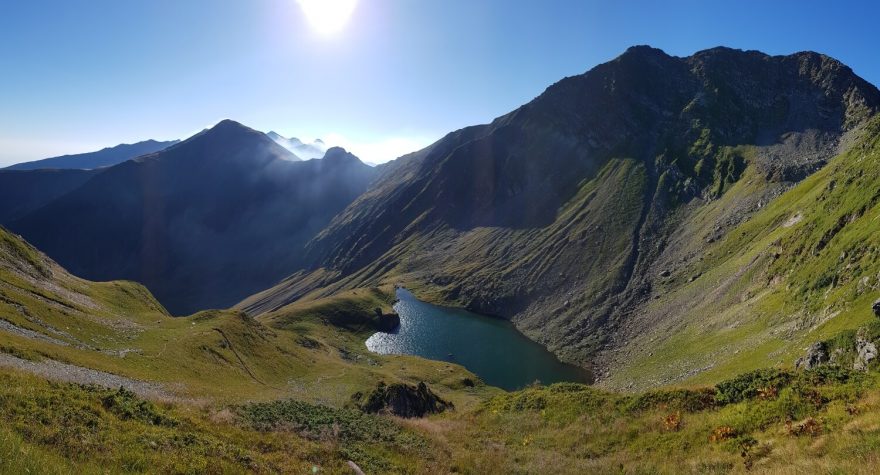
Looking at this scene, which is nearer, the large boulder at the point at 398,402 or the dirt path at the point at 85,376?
the dirt path at the point at 85,376

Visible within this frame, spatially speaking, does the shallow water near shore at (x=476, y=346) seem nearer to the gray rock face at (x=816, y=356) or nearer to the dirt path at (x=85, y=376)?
the gray rock face at (x=816, y=356)

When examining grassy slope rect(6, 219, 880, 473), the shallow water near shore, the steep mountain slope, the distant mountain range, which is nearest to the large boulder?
grassy slope rect(6, 219, 880, 473)

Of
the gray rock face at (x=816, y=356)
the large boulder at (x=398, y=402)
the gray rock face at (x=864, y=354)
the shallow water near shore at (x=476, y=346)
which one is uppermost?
the gray rock face at (x=864, y=354)

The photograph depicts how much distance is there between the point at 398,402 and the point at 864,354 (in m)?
35.6

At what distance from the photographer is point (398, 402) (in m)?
43.5

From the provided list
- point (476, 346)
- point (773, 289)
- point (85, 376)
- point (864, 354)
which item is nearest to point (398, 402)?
point (85, 376)

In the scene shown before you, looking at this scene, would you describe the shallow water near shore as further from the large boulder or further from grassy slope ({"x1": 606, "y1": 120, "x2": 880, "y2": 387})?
the large boulder

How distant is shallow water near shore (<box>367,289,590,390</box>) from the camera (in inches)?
4122

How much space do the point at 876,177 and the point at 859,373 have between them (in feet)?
214

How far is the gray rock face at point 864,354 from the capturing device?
91.5 ft

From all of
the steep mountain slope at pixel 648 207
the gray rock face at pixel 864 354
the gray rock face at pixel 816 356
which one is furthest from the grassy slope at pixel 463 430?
the steep mountain slope at pixel 648 207

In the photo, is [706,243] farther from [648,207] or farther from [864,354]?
[864,354]

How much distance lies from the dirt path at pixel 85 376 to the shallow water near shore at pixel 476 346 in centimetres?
7880

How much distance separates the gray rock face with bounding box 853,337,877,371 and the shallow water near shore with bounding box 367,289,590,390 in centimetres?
6833
